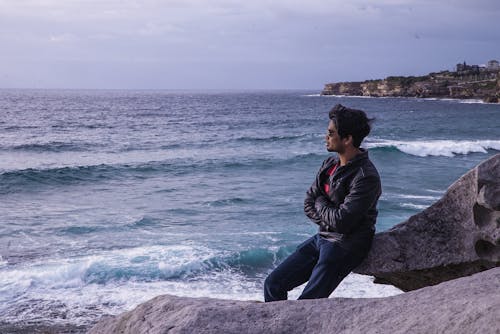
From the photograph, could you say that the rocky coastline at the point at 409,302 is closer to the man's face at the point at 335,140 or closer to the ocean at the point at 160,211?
the man's face at the point at 335,140

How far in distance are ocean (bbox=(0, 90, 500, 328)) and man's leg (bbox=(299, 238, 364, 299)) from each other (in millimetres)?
6237

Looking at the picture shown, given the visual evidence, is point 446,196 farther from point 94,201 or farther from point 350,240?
point 94,201

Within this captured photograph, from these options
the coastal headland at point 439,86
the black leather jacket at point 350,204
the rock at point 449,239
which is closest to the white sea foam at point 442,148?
the rock at point 449,239

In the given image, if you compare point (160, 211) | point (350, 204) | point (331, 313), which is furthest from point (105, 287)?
point (331, 313)

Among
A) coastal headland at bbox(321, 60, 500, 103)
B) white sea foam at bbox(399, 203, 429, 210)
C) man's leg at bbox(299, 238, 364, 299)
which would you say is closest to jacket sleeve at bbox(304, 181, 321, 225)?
man's leg at bbox(299, 238, 364, 299)

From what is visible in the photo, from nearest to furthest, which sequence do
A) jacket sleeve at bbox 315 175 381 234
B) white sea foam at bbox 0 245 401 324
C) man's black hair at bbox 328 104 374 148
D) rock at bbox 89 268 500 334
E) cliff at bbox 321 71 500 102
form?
rock at bbox 89 268 500 334, jacket sleeve at bbox 315 175 381 234, man's black hair at bbox 328 104 374 148, white sea foam at bbox 0 245 401 324, cliff at bbox 321 71 500 102

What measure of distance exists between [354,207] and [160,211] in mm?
14567

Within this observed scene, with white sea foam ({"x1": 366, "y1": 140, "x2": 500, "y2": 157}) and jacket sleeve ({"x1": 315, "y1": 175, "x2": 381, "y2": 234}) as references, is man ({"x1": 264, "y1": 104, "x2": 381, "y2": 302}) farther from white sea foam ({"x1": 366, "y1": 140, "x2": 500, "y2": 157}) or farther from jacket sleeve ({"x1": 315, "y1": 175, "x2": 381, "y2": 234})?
white sea foam ({"x1": 366, "y1": 140, "x2": 500, "y2": 157})

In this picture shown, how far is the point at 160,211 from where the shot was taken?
1814cm

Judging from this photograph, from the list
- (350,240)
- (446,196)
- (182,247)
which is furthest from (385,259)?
(182,247)

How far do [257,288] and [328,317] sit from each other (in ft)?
26.7

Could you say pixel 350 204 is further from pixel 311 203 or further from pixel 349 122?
pixel 349 122

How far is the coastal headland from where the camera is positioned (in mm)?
119188

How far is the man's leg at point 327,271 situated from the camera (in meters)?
4.09
